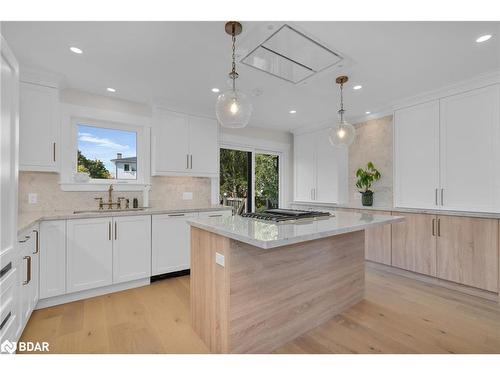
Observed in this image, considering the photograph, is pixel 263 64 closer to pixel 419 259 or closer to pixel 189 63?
pixel 189 63

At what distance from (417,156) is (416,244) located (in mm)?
1154

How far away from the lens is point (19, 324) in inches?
68.9

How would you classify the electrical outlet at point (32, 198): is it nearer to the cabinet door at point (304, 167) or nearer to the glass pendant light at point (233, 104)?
the glass pendant light at point (233, 104)

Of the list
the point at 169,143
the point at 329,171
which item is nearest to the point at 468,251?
the point at 329,171

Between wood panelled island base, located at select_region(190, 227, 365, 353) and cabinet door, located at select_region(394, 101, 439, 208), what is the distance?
1.71 meters

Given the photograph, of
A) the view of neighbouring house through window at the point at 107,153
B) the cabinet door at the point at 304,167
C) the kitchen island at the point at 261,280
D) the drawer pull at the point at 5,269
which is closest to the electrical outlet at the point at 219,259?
the kitchen island at the point at 261,280

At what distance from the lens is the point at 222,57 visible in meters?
2.27

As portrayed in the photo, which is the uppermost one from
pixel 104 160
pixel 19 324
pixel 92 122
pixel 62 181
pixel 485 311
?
pixel 92 122

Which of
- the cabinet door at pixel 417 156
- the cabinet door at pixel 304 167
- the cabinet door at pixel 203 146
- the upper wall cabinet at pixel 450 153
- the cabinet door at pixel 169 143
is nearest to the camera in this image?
the upper wall cabinet at pixel 450 153

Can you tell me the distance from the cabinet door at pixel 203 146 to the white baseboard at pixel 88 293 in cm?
166

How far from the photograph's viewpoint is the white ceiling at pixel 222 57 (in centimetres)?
186

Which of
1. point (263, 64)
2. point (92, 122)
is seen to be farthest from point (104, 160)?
point (263, 64)

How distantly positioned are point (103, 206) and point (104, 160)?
0.62m
